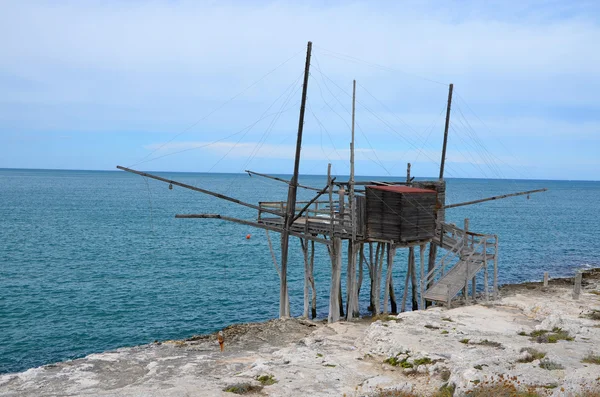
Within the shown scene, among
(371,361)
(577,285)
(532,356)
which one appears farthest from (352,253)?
(577,285)

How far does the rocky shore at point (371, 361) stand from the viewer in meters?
12.2

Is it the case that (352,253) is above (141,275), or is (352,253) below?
above

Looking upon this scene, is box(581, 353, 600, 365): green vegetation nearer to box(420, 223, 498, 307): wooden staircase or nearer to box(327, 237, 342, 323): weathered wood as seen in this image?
box(420, 223, 498, 307): wooden staircase

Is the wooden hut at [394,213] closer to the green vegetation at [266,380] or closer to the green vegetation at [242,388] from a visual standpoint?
the green vegetation at [266,380]

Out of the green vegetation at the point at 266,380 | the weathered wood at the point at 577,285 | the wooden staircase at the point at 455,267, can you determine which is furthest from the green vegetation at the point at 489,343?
the weathered wood at the point at 577,285

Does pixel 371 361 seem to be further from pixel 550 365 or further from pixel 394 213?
pixel 394 213

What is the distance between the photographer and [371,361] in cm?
1533

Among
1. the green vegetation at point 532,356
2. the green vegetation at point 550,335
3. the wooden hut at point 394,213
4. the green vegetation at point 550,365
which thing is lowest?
the green vegetation at point 550,335

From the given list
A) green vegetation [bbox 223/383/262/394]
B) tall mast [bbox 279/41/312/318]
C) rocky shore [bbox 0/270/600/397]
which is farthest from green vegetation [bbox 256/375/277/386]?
tall mast [bbox 279/41/312/318]

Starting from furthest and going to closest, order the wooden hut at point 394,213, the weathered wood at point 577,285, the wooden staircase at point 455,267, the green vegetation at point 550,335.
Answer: the weathered wood at point 577,285
the wooden staircase at point 455,267
the wooden hut at point 394,213
the green vegetation at point 550,335

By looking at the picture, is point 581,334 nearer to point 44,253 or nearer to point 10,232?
point 44,253

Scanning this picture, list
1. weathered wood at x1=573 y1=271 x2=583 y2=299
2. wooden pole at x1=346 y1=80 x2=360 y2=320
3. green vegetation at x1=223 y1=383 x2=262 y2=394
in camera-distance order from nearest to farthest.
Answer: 1. green vegetation at x1=223 y1=383 x2=262 y2=394
2. wooden pole at x1=346 y1=80 x2=360 y2=320
3. weathered wood at x1=573 y1=271 x2=583 y2=299

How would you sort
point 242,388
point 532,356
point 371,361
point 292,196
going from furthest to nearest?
point 292,196 < point 371,361 < point 532,356 < point 242,388

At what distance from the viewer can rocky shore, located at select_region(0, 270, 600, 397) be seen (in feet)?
40.2
